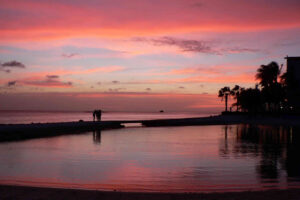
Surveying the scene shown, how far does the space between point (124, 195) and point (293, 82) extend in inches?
3221

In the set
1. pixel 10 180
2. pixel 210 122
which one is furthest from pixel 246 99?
pixel 10 180

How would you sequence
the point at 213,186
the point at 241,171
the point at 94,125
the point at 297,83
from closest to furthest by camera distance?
the point at 213,186
the point at 241,171
the point at 94,125
the point at 297,83

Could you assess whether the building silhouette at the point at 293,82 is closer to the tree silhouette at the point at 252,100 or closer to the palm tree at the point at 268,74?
the palm tree at the point at 268,74

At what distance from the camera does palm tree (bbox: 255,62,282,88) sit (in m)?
93.4

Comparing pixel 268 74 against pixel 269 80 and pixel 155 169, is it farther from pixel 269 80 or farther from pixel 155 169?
pixel 155 169

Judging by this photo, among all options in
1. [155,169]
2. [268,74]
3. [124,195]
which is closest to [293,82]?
[268,74]

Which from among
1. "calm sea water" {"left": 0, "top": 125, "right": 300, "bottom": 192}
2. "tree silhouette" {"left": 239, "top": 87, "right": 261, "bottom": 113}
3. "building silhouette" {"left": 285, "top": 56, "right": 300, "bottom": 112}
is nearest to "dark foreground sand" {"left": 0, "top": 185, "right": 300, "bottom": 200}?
"calm sea water" {"left": 0, "top": 125, "right": 300, "bottom": 192}

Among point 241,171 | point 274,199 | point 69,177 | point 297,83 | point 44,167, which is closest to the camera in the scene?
point 274,199

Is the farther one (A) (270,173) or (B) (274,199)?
(A) (270,173)

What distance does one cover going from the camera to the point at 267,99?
8975 centimetres

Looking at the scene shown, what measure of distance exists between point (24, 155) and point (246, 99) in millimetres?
82812

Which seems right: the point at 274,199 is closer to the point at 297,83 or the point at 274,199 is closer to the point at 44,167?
the point at 44,167

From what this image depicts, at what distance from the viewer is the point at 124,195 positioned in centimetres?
1113

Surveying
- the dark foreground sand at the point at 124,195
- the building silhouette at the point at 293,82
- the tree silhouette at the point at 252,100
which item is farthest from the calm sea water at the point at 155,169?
the tree silhouette at the point at 252,100
